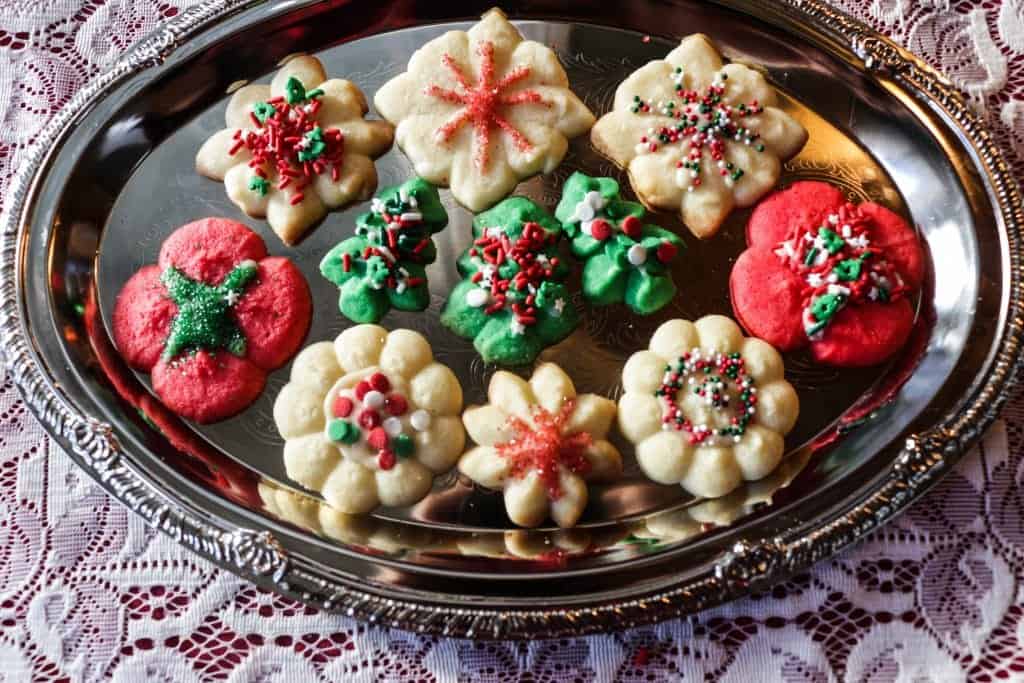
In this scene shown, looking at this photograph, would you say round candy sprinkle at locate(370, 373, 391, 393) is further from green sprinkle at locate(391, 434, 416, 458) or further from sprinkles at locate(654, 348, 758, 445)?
sprinkles at locate(654, 348, 758, 445)

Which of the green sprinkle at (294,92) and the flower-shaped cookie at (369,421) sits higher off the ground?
the green sprinkle at (294,92)

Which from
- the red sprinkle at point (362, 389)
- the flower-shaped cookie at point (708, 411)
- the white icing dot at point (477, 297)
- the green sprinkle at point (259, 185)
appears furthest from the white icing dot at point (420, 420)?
the green sprinkle at point (259, 185)

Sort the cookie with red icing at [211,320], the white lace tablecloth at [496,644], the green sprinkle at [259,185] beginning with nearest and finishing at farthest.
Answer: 1. the white lace tablecloth at [496,644]
2. the cookie with red icing at [211,320]
3. the green sprinkle at [259,185]

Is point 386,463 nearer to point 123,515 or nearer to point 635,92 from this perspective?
point 123,515

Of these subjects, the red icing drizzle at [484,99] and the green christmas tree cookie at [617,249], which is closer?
the green christmas tree cookie at [617,249]

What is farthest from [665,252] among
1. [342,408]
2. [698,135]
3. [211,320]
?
[211,320]

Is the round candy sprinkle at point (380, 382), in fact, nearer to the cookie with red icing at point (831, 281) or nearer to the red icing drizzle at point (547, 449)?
the red icing drizzle at point (547, 449)

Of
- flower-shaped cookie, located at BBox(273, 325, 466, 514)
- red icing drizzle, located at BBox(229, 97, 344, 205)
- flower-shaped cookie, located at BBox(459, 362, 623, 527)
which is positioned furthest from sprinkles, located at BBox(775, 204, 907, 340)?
red icing drizzle, located at BBox(229, 97, 344, 205)
